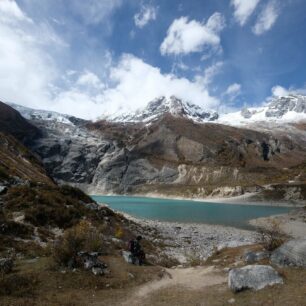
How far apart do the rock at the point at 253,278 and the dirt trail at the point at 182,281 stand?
2.17 m

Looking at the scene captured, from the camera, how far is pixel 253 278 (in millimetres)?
18250

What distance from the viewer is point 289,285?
1773 cm

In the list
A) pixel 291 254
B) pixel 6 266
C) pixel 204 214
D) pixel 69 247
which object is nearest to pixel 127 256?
pixel 69 247

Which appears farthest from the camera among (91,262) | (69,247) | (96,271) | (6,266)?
(91,262)

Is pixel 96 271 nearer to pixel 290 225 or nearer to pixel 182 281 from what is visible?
pixel 182 281

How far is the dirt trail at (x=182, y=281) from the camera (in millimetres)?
18647

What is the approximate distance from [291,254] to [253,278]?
174 inches

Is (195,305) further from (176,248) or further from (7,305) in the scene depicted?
(176,248)

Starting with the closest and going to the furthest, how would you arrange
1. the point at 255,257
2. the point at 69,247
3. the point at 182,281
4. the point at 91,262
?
the point at 69,247 → the point at 91,262 → the point at 182,281 → the point at 255,257

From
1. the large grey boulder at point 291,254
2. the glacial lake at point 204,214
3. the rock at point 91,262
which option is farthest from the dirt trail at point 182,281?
the glacial lake at point 204,214

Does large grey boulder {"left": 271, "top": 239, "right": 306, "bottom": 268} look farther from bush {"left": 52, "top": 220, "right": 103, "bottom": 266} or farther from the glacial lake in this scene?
the glacial lake

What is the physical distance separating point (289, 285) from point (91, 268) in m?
10.8

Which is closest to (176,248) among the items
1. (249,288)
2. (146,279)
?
(146,279)

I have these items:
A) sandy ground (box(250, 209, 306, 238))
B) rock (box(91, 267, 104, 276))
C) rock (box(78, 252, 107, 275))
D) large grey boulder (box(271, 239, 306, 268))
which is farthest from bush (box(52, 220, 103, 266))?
sandy ground (box(250, 209, 306, 238))
